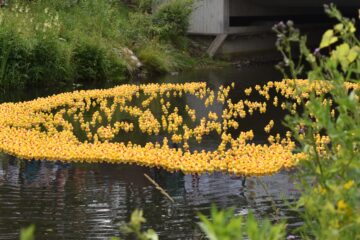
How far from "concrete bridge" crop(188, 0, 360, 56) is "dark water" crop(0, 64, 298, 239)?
724 inches

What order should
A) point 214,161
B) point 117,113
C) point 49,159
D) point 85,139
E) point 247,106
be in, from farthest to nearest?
point 247,106
point 117,113
point 85,139
point 49,159
point 214,161

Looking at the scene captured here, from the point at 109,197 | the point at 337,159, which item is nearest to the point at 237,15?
the point at 109,197

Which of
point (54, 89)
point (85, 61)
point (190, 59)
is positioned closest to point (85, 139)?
point (54, 89)

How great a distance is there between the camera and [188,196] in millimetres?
8102

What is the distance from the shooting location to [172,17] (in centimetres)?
2680

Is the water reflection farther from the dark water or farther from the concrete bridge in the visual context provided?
the concrete bridge

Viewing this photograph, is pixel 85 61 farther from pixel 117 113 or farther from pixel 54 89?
pixel 117 113

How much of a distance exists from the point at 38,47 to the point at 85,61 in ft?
7.72

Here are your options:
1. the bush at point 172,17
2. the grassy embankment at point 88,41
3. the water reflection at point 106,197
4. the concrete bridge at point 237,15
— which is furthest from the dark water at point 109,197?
the concrete bridge at point 237,15

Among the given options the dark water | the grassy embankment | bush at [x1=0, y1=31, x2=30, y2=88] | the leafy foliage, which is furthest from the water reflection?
the grassy embankment

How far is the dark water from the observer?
6988 millimetres

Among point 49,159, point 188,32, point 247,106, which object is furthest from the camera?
point 188,32

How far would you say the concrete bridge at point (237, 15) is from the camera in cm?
2781

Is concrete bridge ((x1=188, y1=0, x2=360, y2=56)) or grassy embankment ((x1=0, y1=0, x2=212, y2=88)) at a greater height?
concrete bridge ((x1=188, y1=0, x2=360, y2=56))
